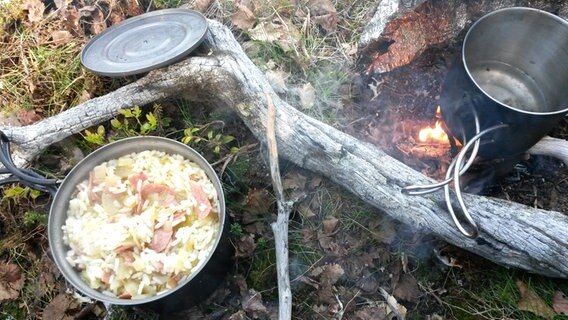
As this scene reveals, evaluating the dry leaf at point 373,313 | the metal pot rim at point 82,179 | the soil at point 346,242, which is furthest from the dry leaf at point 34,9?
the dry leaf at point 373,313

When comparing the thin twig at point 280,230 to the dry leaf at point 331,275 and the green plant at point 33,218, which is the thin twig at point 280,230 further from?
the green plant at point 33,218

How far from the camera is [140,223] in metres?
Answer: 2.47

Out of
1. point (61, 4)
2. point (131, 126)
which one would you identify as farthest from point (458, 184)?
point (61, 4)

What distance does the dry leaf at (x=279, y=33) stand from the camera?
350cm

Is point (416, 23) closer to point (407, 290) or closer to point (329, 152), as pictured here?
point (329, 152)

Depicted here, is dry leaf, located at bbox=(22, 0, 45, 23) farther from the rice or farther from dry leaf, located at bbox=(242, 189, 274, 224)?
dry leaf, located at bbox=(242, 189, 274, 224)

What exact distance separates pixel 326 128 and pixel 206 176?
0.76 meters

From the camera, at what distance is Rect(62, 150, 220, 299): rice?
7.78ft

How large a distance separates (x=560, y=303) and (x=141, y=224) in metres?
2.45

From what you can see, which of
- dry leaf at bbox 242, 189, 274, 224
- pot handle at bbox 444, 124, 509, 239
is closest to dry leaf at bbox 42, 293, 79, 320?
dry leaf at bbox 242, 189, 274, 224

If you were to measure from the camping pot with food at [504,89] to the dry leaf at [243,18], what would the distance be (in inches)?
66.7

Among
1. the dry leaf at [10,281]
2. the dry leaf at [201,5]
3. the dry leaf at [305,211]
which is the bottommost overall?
the dry leaf at [10,281]

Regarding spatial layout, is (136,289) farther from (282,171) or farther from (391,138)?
(391,138)

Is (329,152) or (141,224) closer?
(141,224)
